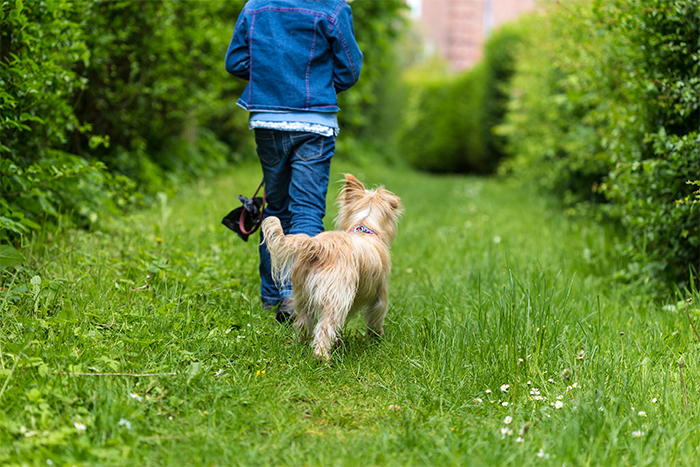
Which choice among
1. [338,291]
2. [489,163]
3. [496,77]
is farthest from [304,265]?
[489,163]

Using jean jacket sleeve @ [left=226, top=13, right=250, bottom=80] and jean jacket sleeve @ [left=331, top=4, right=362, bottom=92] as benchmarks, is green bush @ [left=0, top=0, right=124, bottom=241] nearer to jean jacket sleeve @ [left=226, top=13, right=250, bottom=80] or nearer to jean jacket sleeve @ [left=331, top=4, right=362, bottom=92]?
jean jacket sleeve @ [left=226, top=13, right=250, bottom=80]

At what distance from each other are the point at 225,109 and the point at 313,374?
23.7ft

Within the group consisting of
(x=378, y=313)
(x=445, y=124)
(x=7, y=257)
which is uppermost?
(x=7, y=257)

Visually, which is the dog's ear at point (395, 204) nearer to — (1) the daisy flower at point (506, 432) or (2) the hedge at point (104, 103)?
(1) the daisy flower at point (506, 432)

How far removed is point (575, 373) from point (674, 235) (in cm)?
187

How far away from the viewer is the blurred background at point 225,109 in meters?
3.81

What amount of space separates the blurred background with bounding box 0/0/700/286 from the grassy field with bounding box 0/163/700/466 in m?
0.56

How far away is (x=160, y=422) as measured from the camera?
2.29 meters

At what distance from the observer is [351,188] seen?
11.4 ft

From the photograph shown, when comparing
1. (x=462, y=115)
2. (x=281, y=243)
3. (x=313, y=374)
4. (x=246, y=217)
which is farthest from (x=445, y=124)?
(x=313, y=374)

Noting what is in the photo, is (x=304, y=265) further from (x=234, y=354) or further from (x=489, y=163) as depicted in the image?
(x=489, y=163)

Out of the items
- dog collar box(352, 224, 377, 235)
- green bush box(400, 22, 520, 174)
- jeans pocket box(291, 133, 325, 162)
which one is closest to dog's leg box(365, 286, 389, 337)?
dog collar box(352, 224, 377, 235)

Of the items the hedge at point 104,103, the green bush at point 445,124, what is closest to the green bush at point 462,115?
the green bush at point 445,124

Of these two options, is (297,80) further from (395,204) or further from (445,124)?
(445,124)
